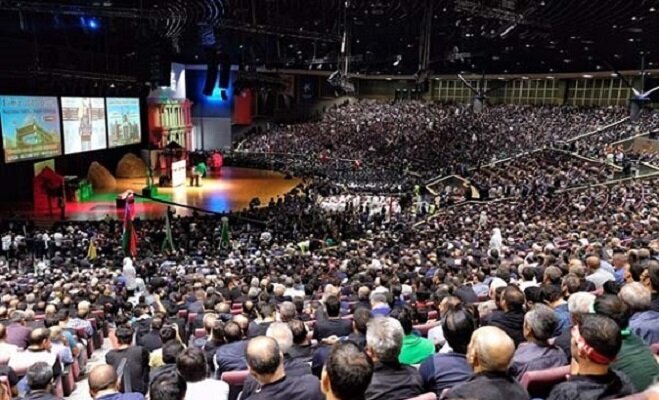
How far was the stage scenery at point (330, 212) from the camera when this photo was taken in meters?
3.85

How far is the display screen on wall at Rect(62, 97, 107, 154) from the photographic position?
27172 millimetres

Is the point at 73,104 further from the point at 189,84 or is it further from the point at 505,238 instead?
the point at 505,238

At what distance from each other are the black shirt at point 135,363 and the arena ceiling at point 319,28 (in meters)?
13.3

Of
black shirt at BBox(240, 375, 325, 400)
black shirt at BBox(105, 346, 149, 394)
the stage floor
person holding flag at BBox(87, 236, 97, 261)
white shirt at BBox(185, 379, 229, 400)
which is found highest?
black shirt at BBox(240, 375, 325, 400)

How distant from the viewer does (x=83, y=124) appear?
28594 mm

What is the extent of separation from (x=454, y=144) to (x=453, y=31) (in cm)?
1321

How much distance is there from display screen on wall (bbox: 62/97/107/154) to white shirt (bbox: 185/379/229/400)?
2599cm

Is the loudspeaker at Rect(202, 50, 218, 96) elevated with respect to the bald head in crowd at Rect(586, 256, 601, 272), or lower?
elevated

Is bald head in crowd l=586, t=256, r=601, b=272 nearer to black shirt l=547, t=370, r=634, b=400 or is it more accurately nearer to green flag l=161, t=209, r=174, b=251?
black shirt l=547, t=370, r=634, b=400

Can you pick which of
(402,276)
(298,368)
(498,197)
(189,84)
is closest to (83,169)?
(189,84)

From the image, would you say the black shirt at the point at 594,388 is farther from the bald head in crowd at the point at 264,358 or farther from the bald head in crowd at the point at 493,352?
the bald head in crowd at the point at 264,358

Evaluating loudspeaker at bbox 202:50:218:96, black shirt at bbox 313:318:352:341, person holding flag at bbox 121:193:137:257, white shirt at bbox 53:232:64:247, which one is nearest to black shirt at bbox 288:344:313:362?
black shirt at bbox 313:318:352:341

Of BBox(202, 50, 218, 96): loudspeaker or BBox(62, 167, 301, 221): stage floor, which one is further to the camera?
BBox(202, 50, 218, 96): loudspeaker

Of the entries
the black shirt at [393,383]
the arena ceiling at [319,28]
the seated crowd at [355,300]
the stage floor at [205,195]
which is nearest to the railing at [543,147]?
the arena ceiling at [319,28]
